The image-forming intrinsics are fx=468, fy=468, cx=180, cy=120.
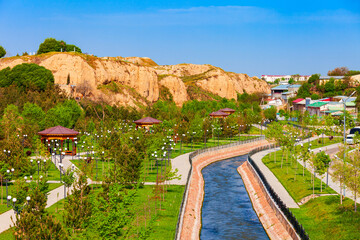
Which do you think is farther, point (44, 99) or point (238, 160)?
point (44, 99)

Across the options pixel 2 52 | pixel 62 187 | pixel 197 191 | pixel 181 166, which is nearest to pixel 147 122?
pixel 181 166

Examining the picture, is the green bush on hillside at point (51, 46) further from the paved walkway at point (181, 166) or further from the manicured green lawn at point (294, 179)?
the manicured green lawn at point (294, 179)

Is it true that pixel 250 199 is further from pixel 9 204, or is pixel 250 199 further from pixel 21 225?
pixel 21 225

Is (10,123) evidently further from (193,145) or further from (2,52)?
(2,52)

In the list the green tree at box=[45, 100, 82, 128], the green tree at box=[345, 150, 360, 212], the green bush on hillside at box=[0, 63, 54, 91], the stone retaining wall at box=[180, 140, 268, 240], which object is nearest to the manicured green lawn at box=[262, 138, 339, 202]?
the green tree at box=[345, 150, 360, 212]

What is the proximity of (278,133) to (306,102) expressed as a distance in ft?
345

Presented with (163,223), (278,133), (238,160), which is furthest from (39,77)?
(163,223)

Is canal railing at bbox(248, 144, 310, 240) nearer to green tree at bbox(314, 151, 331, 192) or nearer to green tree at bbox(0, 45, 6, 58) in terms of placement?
green tree at bbox(314, 151, 331, 192)

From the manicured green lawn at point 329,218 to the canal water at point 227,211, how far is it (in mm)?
3893

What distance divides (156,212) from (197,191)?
15.0m

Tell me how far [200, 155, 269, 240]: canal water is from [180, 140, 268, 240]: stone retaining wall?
65 cm

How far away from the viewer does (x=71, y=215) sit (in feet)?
92.3

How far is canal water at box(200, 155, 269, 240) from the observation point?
126 ft

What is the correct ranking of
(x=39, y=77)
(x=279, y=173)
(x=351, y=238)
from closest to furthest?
(x=351, y=238)
(x=279, y=173)
(x=39, y=77)
